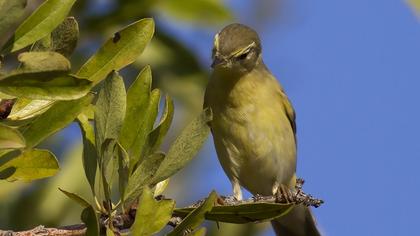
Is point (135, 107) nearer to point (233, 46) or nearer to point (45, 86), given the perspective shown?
point (45, 86)

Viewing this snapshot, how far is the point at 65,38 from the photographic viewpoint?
2.47 meters

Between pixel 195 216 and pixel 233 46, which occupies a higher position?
pixel 233 46

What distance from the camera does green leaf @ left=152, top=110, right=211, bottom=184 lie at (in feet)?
8.34

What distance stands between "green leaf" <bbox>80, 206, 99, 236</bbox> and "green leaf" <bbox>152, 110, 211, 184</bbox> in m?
0.30

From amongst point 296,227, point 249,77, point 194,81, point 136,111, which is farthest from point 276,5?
point 136,111

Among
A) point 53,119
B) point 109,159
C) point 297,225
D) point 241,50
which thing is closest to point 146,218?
point 109,159

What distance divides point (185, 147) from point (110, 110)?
9.5 inches

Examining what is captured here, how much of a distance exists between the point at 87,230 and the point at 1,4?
62cm

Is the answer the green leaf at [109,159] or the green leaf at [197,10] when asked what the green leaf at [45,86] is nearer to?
the green leaf at [109,159]

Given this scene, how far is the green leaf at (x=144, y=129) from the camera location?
103 inches

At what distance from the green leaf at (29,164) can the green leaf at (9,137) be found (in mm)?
299

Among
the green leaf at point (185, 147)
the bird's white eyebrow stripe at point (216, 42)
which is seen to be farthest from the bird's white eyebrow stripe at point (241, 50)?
the green leaf at point (185, 147)

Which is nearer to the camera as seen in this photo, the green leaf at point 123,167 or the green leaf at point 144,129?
the green leaf at point 123,167

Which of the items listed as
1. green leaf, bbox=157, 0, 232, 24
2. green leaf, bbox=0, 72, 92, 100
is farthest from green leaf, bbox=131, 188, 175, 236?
green leaf, bbox=157, 0, 232, 24
